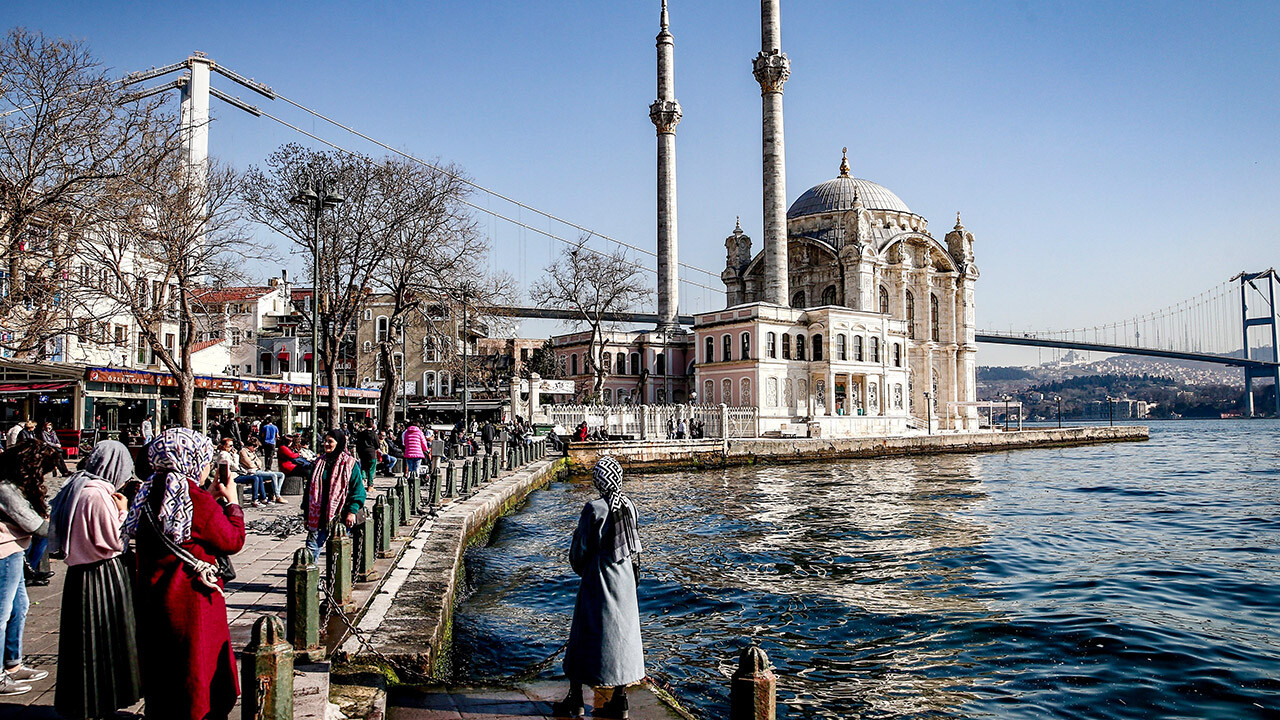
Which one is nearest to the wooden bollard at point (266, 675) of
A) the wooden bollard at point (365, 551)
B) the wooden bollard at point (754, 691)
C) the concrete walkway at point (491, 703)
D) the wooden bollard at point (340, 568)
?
the concrete walkway at point (491, 703)

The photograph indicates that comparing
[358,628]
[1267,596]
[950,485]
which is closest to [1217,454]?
[950,485]

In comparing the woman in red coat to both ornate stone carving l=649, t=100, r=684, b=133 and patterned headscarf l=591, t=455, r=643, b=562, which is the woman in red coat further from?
ornate stone carving l=649, t=100, r=684, b=133

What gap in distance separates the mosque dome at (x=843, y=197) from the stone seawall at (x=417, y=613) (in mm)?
48327

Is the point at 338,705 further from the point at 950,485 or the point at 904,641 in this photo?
the point at 950,485

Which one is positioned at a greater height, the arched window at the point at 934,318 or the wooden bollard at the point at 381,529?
the arched window at the point at 934,318

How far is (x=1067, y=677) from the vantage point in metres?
6.97

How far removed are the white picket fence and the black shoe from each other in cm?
2742

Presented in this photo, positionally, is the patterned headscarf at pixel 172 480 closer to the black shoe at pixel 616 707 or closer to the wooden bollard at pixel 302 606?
the wooden bollard at pixel 302 606

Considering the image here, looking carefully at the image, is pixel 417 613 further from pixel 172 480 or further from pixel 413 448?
pixel 413 448

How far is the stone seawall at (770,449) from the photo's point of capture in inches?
1168

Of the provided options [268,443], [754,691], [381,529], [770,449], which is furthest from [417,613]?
[770,449]

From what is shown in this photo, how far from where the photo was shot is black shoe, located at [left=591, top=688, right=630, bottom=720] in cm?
484

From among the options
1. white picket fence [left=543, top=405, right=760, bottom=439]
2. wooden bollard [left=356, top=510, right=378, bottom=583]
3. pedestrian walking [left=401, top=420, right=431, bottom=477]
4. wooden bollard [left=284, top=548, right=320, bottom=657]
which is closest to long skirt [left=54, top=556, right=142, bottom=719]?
wooden bollard [left=284, top=548, right=320, bottom=657]

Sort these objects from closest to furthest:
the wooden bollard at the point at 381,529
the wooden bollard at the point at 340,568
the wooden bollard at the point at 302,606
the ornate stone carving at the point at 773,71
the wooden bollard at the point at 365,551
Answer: the wooden bollard at the point at 302,606, the wooden bollard at the point at 340,568, the wooden bollard at the point at 365,551, the wooden bollard at the point at 381,529, the ornate stone carving at the point at 773,71
